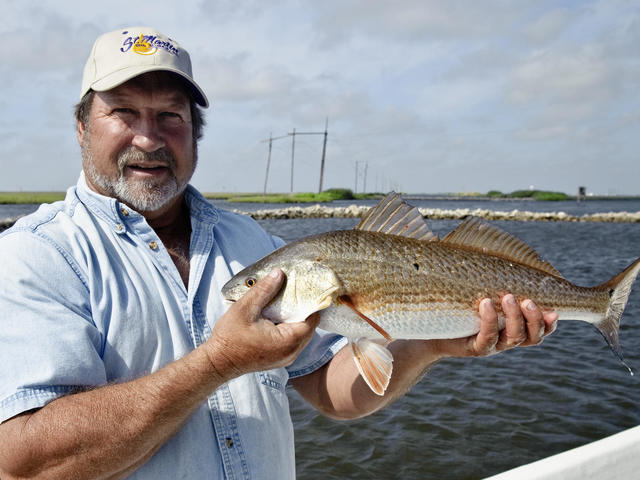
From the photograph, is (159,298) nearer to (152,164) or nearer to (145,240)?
(145,240)

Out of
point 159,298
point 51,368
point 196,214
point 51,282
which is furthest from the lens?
point 196,214

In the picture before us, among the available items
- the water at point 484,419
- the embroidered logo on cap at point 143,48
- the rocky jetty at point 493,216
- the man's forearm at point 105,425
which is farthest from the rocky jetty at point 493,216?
the man's forearm at point 105,425

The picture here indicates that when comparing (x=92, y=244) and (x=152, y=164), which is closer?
(x=92, y=244)

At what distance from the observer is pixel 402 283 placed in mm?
2791

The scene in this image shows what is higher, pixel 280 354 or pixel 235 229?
pixel 235 229

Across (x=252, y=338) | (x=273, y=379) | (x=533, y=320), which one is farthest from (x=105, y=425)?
(x=533, y=320)

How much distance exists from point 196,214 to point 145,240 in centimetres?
44

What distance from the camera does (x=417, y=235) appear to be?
9.72 feet

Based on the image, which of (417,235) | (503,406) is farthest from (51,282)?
(503,406)

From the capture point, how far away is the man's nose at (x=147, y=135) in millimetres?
2855

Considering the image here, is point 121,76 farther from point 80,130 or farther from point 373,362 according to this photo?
point 373,362

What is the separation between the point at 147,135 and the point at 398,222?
1483 mm

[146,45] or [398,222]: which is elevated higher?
[146,45]

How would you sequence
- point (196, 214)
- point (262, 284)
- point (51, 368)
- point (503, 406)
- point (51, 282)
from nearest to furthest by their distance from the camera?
point (51, 368)
point (51, 282)
point (262, 284)
point (196, 214)
point (503, 406)
